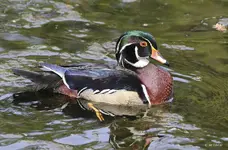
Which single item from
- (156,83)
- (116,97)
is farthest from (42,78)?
(156,83)

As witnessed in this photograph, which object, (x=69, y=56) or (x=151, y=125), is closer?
(x=151, y=125)

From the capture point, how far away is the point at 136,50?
8.88 m

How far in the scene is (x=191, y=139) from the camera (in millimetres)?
7348

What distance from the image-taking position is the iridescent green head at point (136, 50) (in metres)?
8.79

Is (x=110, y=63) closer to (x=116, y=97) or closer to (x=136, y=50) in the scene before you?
(x=136, y=50)

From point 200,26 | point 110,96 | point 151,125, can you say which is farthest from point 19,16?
point 151,125

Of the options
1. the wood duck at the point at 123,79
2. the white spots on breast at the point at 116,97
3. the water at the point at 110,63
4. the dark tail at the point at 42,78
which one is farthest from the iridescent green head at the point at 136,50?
the dark tail at the point at 42,78

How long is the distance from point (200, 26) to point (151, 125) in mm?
4522

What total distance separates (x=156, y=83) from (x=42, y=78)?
158 cm

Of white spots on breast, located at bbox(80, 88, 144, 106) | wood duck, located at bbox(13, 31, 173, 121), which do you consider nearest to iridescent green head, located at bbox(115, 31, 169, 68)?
wood duck, located at bbox(13, 31, 173, 121)

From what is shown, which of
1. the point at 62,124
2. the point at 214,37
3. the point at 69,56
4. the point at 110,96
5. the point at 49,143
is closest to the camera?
the point at 49,143

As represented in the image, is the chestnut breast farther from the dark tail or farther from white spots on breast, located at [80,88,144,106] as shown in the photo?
the dark tail

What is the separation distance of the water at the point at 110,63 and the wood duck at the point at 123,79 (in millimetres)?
210

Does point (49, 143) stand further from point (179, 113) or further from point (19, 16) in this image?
point (19, 16)
